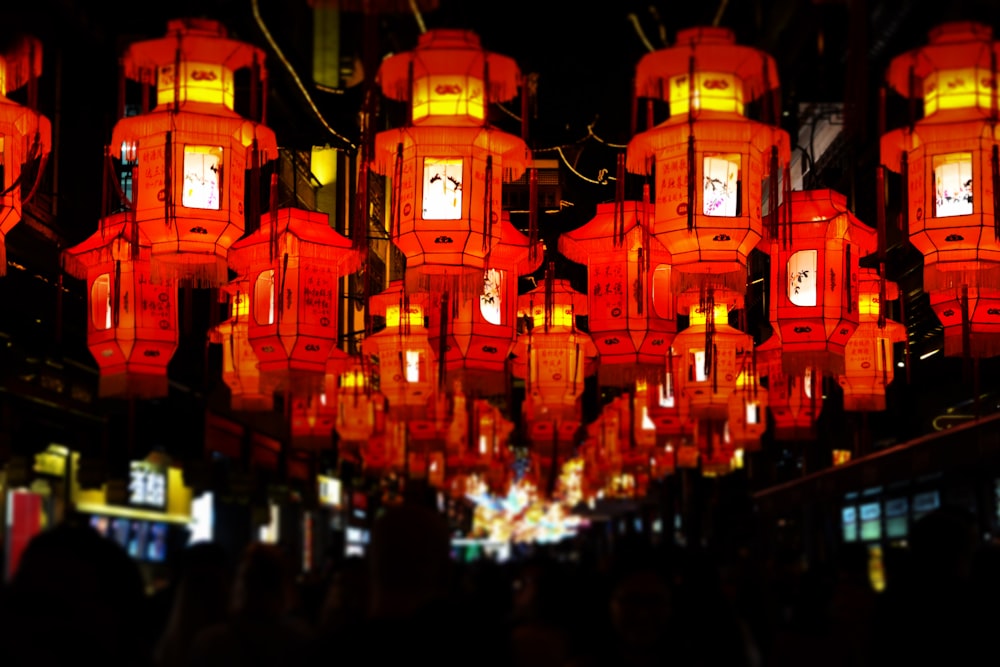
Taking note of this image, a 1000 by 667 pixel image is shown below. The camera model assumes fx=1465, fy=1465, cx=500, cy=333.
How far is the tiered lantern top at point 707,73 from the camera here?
9141 mm

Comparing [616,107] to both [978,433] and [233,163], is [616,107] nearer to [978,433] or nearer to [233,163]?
[233,163]

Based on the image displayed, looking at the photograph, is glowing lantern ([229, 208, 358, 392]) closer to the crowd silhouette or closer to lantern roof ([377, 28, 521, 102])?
lantern roof ([377, 28, 521, 102])

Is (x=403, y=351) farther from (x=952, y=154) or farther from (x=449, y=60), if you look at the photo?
(x=952, y=154)

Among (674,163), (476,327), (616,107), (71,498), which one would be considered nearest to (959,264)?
(674,163)

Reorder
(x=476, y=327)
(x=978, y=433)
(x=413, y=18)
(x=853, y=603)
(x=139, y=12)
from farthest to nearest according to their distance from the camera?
(x=413, y=18) → (x=978, y=433) → (x=476, y=327) → (x=139, y=12) → (x=853, y=603)

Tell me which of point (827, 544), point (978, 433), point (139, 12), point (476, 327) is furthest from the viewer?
point (827, 544)

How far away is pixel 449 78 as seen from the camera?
9578 mm

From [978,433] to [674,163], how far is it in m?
7.56

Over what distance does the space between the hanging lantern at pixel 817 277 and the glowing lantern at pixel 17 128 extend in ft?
19.0

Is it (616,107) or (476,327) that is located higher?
(616,107)

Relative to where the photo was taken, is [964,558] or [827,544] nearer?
[964,558]

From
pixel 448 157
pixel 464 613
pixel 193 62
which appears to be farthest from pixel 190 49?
pixel 464 613

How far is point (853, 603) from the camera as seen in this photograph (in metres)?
7.33

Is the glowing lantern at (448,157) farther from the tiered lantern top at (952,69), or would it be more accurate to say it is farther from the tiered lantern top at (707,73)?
the tiered lantern top at (952,69)
